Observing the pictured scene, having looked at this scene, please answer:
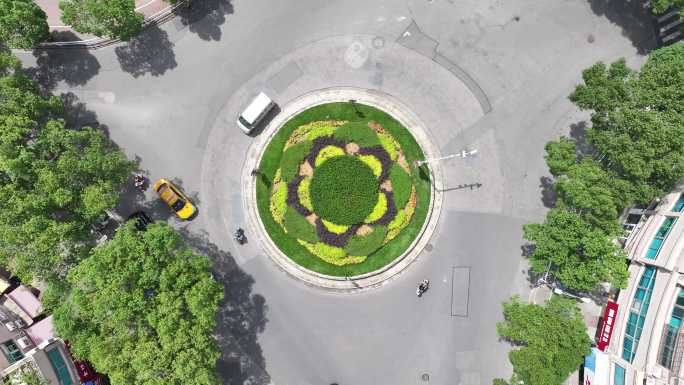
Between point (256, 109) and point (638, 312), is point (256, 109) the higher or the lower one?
the higher one

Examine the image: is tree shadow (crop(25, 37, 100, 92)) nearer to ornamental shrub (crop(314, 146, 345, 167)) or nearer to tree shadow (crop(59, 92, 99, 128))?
tree shadow (crop(59, 92, 99, 128))

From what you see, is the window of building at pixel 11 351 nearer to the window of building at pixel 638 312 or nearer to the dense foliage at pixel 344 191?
the dense foliage at pixel 344 191

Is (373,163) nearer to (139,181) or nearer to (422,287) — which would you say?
(422,287)

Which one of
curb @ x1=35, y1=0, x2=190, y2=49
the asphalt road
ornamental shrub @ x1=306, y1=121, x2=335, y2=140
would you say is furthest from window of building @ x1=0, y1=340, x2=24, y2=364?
ornamental shrub @ x1=306, y1=121, x2=335, y2=140

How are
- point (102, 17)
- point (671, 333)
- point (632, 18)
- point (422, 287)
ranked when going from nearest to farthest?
point (671, 333)
point (102, 17)
point (422, 287)
point (632, 18)

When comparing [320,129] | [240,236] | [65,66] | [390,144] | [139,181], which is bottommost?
[240,236]

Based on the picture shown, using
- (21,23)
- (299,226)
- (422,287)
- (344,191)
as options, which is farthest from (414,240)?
(21,23)

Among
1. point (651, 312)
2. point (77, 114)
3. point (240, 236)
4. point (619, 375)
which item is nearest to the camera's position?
point (651, 312)
